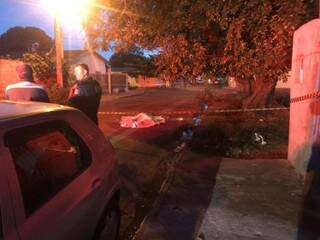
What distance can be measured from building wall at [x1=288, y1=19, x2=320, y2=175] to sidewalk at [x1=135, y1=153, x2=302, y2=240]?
1.41ft

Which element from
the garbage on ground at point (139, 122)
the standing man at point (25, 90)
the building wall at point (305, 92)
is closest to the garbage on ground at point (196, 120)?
the garbage on ground at point (139, 122)

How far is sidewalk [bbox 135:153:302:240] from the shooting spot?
576 cm

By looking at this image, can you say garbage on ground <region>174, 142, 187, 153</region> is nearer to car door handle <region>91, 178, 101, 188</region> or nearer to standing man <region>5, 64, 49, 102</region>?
standing man <region>5, 64, 49, 102</region>

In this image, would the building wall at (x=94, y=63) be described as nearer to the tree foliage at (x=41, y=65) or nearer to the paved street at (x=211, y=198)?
the tree foliage at (x=41, y=65)

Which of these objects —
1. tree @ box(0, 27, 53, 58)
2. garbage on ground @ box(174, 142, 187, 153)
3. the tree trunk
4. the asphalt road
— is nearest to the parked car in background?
garbage on ground @ box(174, 142, 187, 153)

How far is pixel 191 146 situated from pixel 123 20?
4262 millimetres

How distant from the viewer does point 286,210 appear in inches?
256

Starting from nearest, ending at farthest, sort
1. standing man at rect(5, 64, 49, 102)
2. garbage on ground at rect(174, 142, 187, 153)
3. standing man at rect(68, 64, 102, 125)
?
standing man at rect(5, 64, 49, 102), standing man at rect(68, 64, 102, 125), garbage on ground at rect(174, 142, 187, 153)

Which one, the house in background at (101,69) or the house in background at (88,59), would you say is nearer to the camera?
the house in background at (101,69)

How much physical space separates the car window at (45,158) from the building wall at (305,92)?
4531 millimetres

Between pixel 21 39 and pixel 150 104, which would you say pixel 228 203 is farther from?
pixel 21 39

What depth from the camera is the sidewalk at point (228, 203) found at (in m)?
5.76

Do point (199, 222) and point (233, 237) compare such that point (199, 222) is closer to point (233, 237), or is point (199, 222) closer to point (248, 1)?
point (233, 237)

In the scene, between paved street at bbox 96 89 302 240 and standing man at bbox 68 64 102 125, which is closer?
paved street at bbox 96 89 302 240
